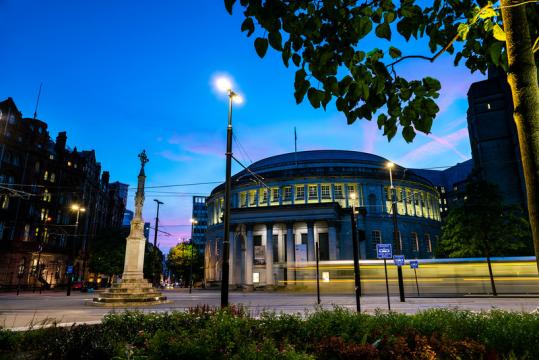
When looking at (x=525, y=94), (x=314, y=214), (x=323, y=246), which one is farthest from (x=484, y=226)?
(x=525, y=94)

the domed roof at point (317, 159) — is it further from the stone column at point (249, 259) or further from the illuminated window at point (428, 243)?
the stone column at point (249, 259)

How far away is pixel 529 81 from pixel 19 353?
35.0 feet

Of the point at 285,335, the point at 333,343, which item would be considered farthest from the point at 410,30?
the point at 285,335

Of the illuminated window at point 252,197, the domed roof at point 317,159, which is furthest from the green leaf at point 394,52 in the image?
the domed roof at point 317,159

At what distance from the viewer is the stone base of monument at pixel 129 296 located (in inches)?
1040

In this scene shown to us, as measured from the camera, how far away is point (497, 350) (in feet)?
25.2

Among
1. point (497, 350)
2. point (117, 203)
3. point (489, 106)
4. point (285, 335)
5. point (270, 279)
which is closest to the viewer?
point (497, 350)

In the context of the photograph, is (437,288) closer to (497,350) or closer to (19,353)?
(497,350)

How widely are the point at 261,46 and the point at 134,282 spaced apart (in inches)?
1121

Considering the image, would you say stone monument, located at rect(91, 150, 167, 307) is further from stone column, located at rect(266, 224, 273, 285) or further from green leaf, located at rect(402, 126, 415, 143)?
stone column, located at rect(266, 224, 273, 285)

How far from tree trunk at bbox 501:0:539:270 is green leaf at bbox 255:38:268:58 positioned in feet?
8.38

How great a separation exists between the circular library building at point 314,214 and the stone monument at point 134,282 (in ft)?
93.1

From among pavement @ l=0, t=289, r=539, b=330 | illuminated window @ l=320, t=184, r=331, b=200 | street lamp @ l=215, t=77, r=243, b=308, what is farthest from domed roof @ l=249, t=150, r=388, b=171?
street lamp @ l=215, t=77, r=243, b=308

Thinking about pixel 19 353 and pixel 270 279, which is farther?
pixel 270 279
